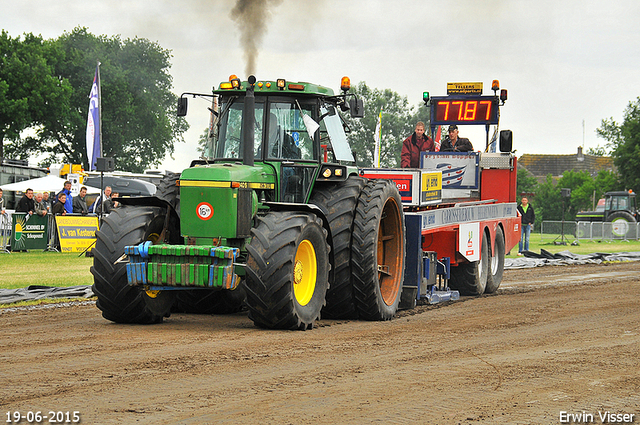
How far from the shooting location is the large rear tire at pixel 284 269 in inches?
318

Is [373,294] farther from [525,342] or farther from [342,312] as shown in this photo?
[525,342]

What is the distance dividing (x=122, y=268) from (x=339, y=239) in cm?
242

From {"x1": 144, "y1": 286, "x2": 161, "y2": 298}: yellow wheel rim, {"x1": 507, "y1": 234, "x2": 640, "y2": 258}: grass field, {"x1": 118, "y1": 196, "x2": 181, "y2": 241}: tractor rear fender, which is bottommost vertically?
{"x1": 507, "y1": 234, "x2": 640, "y2": 258}: grass field

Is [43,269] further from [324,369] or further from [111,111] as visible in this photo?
[111,111]

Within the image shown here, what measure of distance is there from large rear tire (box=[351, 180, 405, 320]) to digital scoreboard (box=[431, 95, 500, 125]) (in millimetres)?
6731

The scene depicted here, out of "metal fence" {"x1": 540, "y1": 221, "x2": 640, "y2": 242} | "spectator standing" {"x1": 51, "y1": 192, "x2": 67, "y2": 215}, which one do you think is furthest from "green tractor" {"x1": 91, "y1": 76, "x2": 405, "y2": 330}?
"metal fence" {"x1": 540, "y1": 221, "x2": 640, "y2": 242}

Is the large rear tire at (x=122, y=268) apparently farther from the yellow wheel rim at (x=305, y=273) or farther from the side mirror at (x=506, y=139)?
the side mirror at (x=506, y=139)

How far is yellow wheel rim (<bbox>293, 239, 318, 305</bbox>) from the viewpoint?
861 cm

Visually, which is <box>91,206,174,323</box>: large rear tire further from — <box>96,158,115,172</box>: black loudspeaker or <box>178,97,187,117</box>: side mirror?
<box>96,158,115,172</box>: black loudspeaker

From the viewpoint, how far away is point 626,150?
54688 millimetres

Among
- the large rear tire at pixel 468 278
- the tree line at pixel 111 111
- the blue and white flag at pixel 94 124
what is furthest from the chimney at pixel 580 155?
the large rear tire at pixel 468 278

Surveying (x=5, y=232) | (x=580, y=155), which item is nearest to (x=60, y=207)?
(x=5, y=232)

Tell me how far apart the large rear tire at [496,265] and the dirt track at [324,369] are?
4308mm

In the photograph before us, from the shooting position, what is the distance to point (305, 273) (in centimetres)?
884
